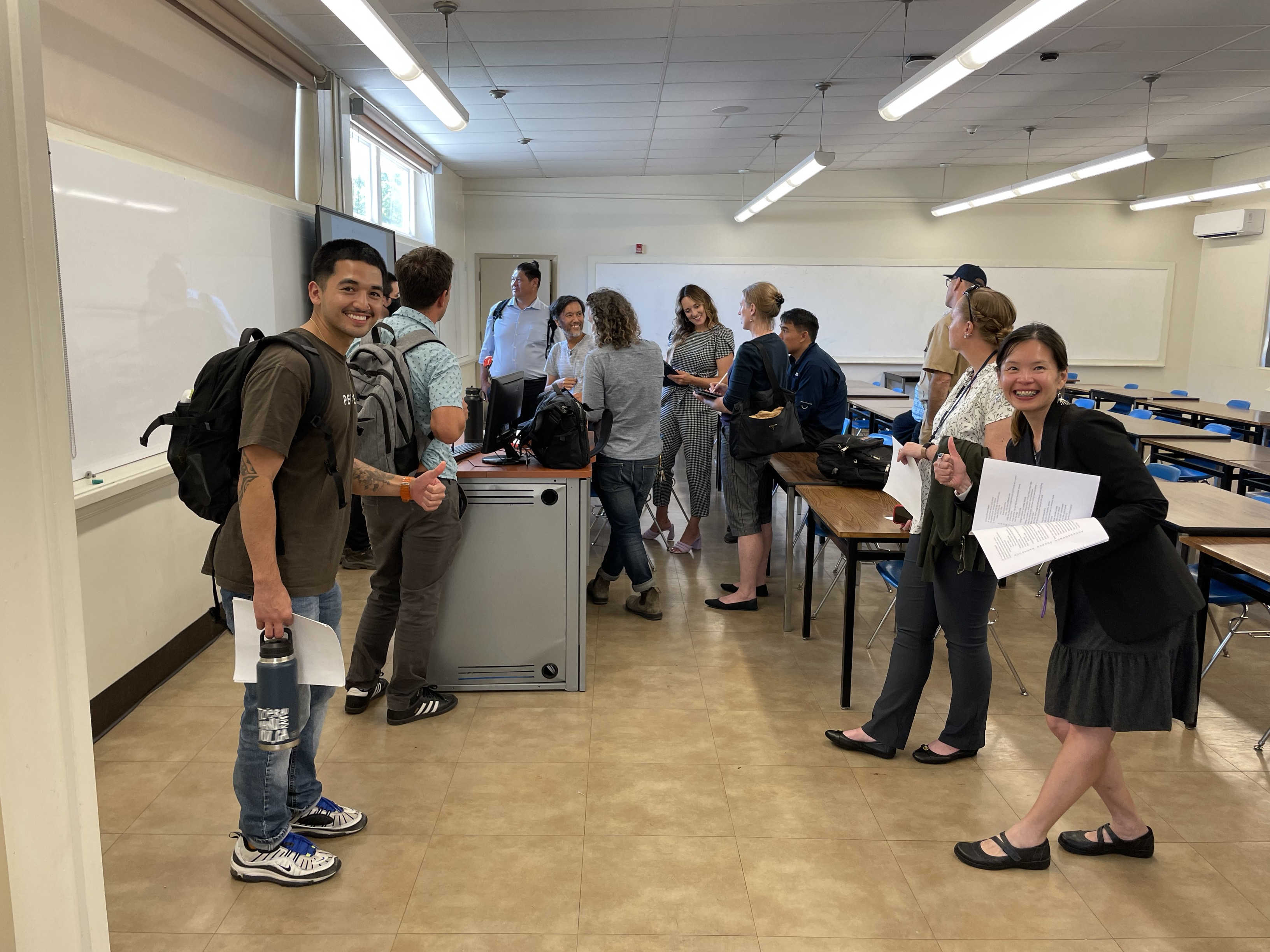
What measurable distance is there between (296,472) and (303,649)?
16.1 inches

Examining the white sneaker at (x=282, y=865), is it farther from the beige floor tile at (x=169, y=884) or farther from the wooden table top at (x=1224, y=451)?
the wooden table top at (x=1224, y=451)

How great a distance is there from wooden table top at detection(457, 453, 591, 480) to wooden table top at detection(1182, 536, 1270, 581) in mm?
2184

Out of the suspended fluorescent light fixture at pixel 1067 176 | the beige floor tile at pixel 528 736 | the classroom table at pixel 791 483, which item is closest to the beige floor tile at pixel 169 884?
the beige floor tile at pixel 528 736

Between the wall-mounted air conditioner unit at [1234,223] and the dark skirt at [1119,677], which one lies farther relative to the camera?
the wall-mounted air conditioner unit at [1234,223]

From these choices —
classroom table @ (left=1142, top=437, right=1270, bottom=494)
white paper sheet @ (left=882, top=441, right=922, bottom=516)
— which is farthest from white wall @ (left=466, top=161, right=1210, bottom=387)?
white paper sheet @ (left=882, top=441, right=922, bottom=516)

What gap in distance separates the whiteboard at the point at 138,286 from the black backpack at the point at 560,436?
1.51 m

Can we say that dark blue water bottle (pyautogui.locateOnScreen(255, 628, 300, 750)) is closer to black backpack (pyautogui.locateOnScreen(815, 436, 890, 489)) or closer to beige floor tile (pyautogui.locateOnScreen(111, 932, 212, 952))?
beige floor tile (pyautogui.locateOnScreen(111, 932, 212, 952))

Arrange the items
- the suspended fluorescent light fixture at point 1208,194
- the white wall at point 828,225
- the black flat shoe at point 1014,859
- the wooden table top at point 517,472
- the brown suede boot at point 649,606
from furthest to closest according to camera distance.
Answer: the white wall at point 828,225
the suspended fluorescent light fixture at point 1208,194
the brown suede boot at point 649,606
the wooden table top at point 517,472
the black flat shoe at point 1014,859

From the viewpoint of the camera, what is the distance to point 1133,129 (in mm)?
7590

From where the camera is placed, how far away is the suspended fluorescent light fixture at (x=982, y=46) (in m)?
3.19

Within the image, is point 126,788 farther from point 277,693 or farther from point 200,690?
point 277,693

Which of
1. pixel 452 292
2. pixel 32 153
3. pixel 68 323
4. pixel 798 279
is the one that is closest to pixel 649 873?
pixel 32 153

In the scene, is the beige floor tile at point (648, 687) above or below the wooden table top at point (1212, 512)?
below

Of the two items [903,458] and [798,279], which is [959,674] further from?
[798,279]
